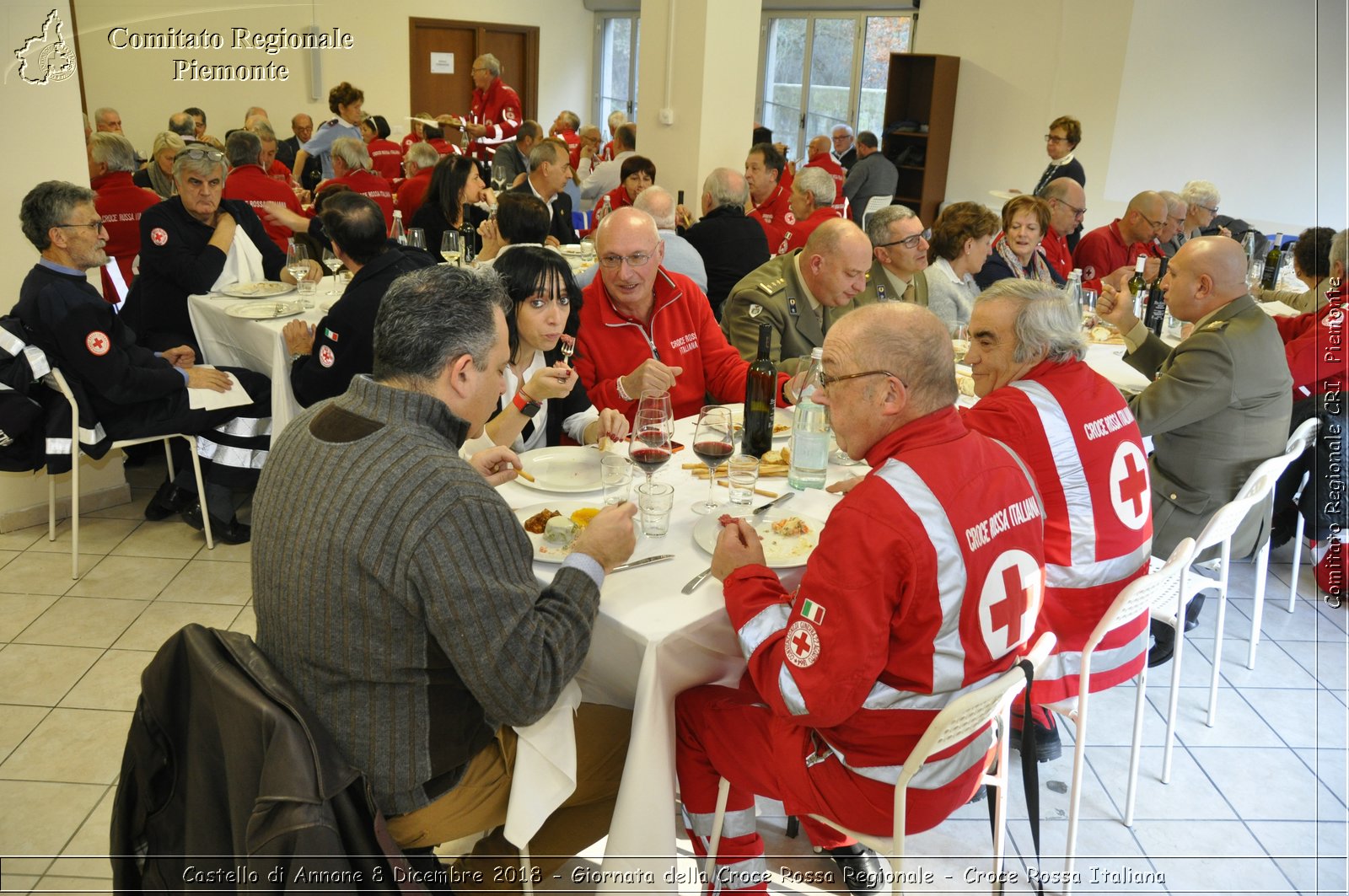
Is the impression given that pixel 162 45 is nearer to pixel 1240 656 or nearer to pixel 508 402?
pixel 508 402

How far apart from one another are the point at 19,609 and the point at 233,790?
8.30ft

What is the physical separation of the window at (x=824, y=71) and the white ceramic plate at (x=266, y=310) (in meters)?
8.66

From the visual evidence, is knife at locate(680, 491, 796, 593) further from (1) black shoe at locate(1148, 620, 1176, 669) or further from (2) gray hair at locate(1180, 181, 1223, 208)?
(2) gray hair at locate(1180, 181, 1223, 208)

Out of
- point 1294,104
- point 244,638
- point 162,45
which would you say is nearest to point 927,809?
point 244,638

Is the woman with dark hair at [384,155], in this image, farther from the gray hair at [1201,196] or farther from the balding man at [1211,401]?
the balding man at [1211,401]

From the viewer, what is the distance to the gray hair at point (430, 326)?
5.71 feet

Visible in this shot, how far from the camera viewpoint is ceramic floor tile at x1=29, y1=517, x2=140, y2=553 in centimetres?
393

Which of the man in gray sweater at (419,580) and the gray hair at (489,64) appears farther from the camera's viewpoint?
the gray hair at (489,64)

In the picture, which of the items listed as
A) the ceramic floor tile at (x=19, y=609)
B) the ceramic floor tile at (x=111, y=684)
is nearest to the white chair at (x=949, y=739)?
the ceramic floor tile at (x=111, y=684)

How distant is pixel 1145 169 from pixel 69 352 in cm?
886

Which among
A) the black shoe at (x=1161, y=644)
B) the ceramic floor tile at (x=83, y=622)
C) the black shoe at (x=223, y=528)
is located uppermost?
the black shoe at (x=1161, y=644)

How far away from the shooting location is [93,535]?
13.3 feet

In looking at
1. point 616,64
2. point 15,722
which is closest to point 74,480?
point 15,722

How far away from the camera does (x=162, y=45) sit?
11070 mm
